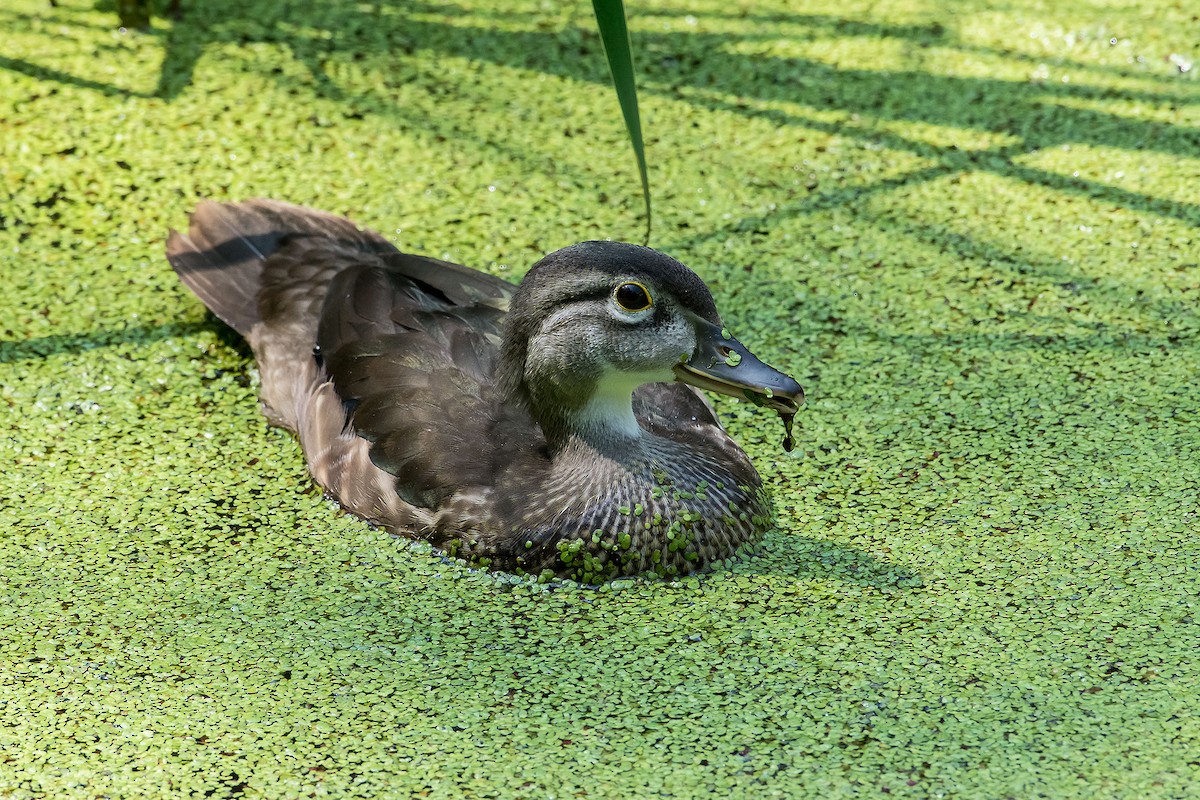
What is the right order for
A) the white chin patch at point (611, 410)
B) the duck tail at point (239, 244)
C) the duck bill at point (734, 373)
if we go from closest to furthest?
the duck bill at point (734, 373) → the white chin patch at point (611, 410) → the duck tail at point (239, 244)

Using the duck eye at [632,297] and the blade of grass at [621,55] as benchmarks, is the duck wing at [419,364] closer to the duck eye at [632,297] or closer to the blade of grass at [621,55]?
the duck eye at [632,297]

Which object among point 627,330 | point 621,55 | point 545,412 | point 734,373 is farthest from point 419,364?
point 621,55

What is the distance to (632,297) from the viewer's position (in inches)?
Answer: 133

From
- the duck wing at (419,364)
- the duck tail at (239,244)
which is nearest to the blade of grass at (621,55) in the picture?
the duck wing at (419,364)

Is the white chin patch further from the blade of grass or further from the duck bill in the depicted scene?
the blade of grass

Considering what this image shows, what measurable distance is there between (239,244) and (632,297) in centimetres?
150

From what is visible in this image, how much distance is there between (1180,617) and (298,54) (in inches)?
146

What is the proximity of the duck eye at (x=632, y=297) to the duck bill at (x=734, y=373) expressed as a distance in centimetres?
13

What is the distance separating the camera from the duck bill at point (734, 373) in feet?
10.9

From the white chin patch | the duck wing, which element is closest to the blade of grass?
the white chin patch

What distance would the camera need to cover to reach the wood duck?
341cm

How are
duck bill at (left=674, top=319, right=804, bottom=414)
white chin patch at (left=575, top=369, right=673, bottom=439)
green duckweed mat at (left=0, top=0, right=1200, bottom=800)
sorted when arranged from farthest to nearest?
white chin patch at (left=575, top=369, right=673, bottom=439) → duck bill at (left=674, top=319, right=804, bottom=414) → green duckweed mat at (left=0, top=0, right=1200, bottom=800)

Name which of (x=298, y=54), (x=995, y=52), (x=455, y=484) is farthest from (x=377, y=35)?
(x=455, y=484)

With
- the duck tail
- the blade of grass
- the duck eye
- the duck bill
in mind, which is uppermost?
the blade of grass
